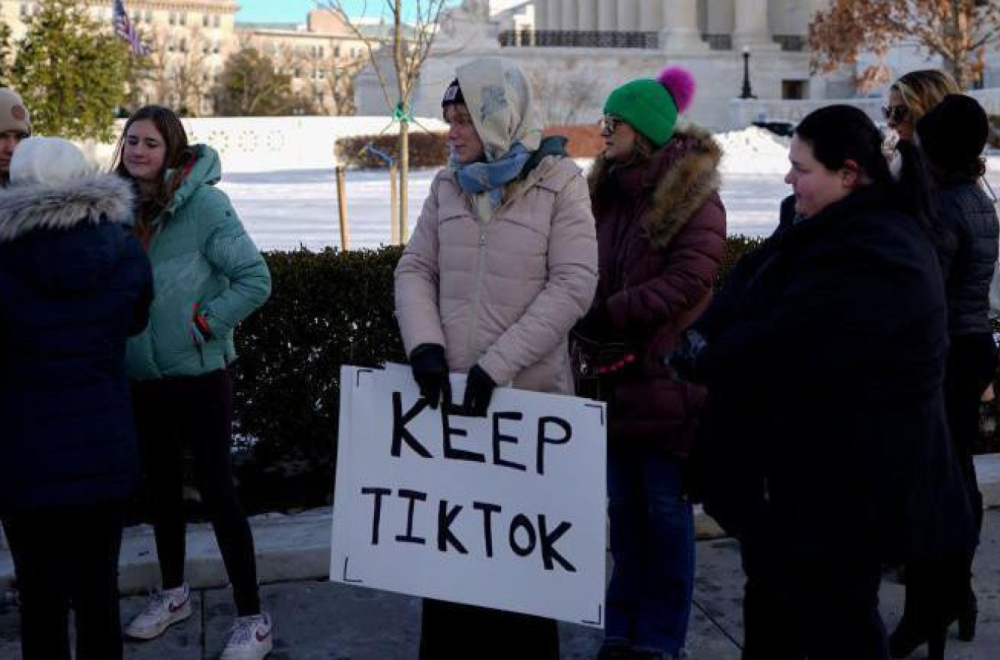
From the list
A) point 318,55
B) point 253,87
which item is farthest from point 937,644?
point 318,55

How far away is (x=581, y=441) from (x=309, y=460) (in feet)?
8.74

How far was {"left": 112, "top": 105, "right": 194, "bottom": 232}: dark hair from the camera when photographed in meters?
4.38

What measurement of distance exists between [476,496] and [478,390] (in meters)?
0.38

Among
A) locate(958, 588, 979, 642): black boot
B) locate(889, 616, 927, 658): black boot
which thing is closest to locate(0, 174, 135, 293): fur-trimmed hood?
locate(889, 616, 927, 658): black boot

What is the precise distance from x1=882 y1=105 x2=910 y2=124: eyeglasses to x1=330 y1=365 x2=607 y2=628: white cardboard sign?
1.59m

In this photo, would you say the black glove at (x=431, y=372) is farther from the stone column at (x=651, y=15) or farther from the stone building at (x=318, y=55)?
the stone building at (x=318, y=55)

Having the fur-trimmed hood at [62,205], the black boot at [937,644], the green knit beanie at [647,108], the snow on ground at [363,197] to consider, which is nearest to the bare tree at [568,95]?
the snow on ground at [363,197]

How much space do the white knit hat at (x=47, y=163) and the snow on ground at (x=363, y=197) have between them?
26.8ft

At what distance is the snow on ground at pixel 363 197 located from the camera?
1945 centimetres

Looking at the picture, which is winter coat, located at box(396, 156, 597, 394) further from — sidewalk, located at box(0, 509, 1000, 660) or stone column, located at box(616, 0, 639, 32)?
stone column, located at box(616, 0, 639, 32)

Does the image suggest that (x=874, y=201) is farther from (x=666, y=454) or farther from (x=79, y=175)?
(x=79, y=175)

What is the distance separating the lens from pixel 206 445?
174 inches

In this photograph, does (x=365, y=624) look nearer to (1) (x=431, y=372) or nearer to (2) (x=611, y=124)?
(1) (x=431, y=372)

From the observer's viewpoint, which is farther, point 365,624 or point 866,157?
point 365,624
